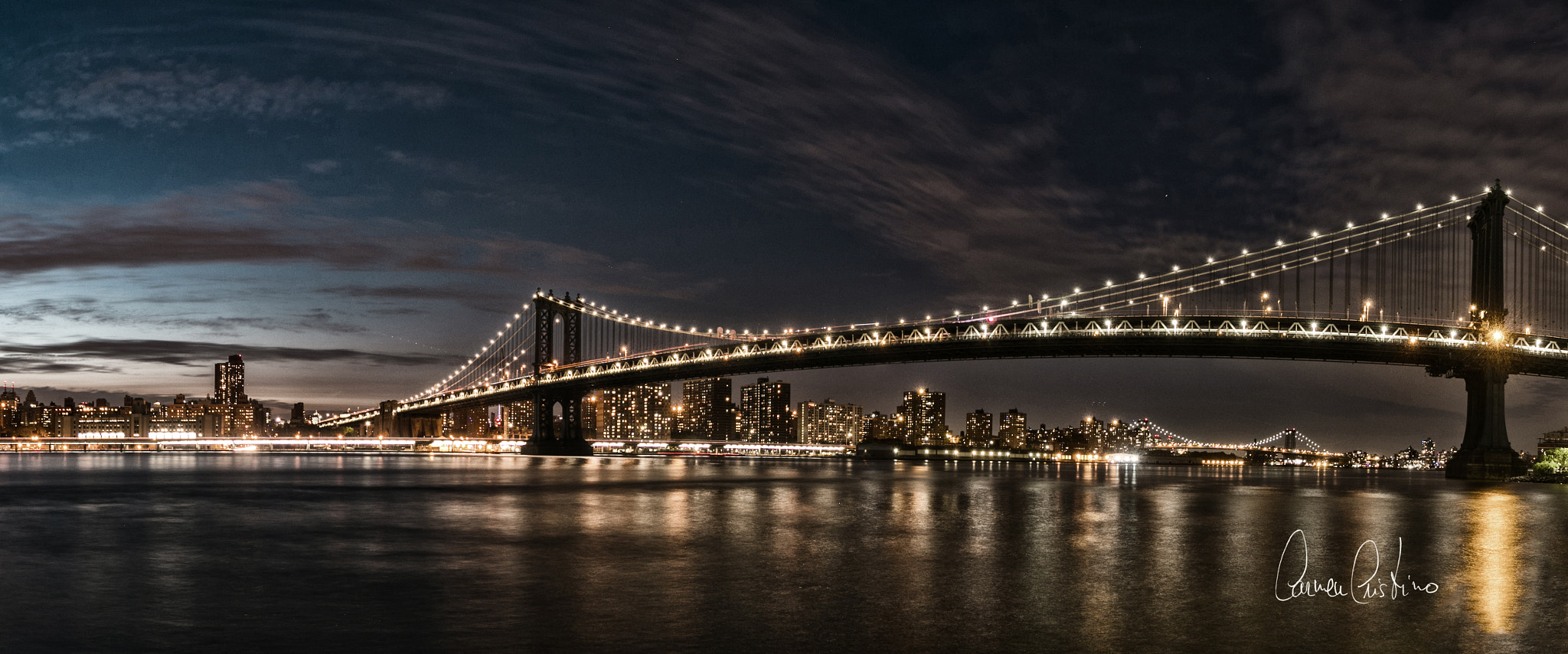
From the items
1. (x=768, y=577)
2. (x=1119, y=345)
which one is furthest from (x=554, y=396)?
(x=768, y=577)

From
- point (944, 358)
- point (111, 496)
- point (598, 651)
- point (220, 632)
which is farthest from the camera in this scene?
point (944, 358)

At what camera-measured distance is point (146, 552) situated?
19766 mm

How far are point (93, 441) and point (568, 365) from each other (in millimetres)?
69348

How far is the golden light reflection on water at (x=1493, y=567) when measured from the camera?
1346 centimetres

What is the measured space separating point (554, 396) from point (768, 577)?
95.2 metres

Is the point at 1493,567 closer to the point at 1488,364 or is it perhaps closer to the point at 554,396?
the point at 1488,364

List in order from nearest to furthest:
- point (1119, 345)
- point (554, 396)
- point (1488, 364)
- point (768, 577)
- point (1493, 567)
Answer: point (768, 577), point (1493, 567), point (1488, 364), point (1119, 345), point (554, 396)

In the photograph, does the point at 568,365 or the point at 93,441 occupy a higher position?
the point at 568,365

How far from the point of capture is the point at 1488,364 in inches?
2462

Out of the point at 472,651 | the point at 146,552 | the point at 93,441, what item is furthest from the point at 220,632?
the point at 93,441

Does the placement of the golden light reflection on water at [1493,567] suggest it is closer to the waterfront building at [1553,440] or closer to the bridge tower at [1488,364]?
the bridge tower at [1488,364]

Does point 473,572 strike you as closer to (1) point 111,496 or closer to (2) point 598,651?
(2) point 598,651

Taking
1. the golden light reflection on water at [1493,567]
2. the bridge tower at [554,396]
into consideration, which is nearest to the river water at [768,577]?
the golden light reflection on water at [1493,567]

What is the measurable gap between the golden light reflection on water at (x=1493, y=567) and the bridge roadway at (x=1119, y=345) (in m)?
38.4
